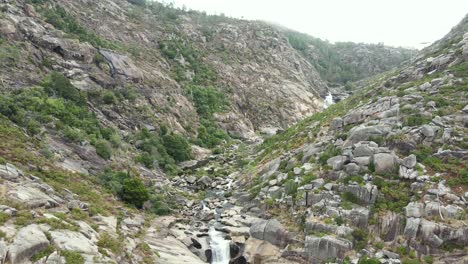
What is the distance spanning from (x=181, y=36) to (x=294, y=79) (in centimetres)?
3202

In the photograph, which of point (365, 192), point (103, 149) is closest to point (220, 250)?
point (365, 192)

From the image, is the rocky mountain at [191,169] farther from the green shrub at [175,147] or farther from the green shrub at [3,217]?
the green shrub at [175,147]

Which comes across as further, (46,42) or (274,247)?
(46,42)

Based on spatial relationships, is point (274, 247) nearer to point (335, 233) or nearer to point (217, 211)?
point (335, 233)

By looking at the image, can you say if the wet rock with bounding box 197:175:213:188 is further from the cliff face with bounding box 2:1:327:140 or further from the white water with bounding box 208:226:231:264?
the white water with bounding box 208:226:231:264

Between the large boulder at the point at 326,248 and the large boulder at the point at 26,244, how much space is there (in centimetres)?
1742

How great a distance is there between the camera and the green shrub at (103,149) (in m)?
38.3

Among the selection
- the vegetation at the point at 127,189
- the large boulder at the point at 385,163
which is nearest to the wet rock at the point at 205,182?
the vegetation at the point at 127,189

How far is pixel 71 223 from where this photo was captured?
22.7 m

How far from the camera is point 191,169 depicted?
50656mm

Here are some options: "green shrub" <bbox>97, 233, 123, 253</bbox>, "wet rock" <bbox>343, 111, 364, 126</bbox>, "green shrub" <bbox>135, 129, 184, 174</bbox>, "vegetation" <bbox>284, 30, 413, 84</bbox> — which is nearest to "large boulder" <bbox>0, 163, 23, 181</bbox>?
"green shrub" <bbox>97, 233, 123, 253</bbox>

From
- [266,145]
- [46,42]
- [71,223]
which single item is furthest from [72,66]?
[71,223]

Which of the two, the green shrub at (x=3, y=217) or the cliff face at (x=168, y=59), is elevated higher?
the cliff face at (x=168, y=59)

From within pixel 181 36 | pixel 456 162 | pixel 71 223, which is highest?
pixel 181 36
